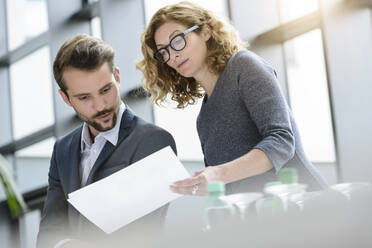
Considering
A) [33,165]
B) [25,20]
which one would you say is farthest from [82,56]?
[25,20]

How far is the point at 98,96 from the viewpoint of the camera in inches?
64.3

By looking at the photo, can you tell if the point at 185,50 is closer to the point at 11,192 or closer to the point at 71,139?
the point at 71,139

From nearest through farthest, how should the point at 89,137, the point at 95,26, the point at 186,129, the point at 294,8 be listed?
1. the point at 89,137
2. the point at 294,8
3. the point at 186,129
4. the point at 95,26

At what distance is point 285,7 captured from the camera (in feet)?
10.4

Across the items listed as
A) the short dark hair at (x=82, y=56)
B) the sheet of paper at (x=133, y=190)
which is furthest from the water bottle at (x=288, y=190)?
the short dark hair at (x=82, y=56)

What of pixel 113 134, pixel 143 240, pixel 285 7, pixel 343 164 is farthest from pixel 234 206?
pixel 285 7

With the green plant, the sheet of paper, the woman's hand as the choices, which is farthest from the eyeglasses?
the green plant

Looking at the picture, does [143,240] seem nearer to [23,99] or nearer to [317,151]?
[317,151]

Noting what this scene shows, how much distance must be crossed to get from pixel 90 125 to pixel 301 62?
1.59m

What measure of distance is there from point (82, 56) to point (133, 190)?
1.98 feet

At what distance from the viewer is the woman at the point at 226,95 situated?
47.3 inches

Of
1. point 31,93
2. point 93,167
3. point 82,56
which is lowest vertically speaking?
point 31,93

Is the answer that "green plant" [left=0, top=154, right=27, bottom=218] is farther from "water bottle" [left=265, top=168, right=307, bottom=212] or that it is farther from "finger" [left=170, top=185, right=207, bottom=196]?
"water bottle" [left=265, top=168, right=307, bottom=212]

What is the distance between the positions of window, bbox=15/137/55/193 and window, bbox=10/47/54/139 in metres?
0.18
